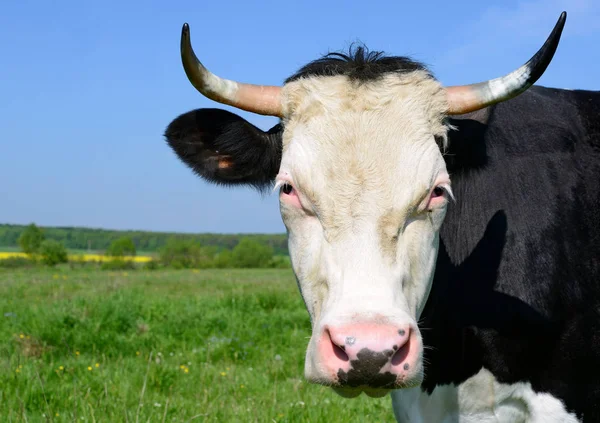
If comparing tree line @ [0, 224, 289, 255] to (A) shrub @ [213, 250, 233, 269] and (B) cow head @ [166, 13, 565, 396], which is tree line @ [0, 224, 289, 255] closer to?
(A) shrub @ [213, 250, 233, 269]

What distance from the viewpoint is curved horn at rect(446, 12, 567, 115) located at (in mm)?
3152

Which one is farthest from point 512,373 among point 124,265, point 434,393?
point 124,265

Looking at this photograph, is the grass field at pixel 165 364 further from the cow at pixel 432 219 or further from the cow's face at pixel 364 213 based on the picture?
the cow's face at pixel 364 213

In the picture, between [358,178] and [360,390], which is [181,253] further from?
[360,390]

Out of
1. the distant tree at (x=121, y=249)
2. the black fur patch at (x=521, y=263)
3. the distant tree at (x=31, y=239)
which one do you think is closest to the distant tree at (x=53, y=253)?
A: the distant tree at (x=31, y=239)

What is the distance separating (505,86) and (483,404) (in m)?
1.68

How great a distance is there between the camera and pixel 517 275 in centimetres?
363

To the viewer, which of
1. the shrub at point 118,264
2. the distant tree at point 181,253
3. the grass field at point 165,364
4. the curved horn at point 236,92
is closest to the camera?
the curved horn at point 236,92

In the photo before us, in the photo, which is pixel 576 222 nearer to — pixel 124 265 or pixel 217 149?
pixel 217 149

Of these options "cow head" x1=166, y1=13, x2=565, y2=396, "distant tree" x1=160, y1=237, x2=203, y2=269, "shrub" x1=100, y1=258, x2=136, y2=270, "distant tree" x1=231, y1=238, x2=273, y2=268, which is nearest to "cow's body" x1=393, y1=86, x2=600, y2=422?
"cow head" x1=166, y1=13, x2=565, y2=396

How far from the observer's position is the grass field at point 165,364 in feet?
17.1

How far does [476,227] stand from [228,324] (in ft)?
20.9

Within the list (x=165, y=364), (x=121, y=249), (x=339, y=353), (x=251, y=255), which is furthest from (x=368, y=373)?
(x=251, y=255)

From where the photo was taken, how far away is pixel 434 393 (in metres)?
3.73
